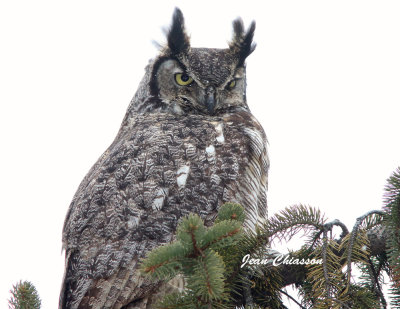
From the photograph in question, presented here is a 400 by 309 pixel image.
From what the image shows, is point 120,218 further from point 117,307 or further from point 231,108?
point 231,108

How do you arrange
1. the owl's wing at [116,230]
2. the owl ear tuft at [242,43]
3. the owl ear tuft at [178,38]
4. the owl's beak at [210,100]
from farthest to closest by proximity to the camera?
the owl ear tuft at [242,43]
the owl ear tuft at [178,38]
the owl's beak at [210,100]
the owl's wing at [116,230]

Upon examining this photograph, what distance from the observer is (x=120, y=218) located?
264 cm

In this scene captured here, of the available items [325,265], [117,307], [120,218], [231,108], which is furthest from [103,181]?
[325,265]

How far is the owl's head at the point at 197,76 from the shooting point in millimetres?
3484

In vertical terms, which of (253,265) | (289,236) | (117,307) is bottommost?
(117,307)

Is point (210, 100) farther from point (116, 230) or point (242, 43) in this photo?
point (116, 230)

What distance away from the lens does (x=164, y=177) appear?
274 centimetres

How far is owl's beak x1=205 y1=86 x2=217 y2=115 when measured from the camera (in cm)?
342

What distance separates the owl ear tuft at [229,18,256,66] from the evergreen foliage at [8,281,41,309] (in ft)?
8.08

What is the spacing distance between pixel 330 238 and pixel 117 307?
1107 millimetres

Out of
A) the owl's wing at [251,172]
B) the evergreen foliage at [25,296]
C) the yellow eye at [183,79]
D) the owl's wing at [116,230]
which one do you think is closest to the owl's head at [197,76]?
the yellow eye at [183,79]

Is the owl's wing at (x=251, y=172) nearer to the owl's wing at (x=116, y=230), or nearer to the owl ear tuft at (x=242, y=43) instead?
the owl's wing at (x=116, y=230)

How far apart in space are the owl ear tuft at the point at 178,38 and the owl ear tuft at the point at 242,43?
386mm
